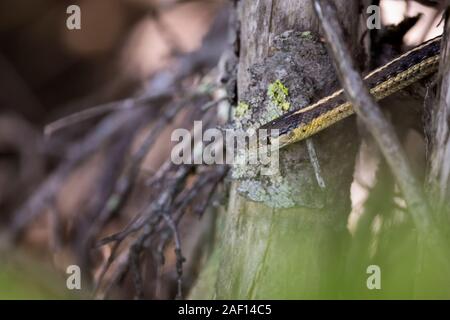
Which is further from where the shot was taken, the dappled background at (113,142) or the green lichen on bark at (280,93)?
the dappled background at (113,142)

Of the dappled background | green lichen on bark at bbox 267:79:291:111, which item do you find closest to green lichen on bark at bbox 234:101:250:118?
green lichen on bark at bbox 267:79:291:111

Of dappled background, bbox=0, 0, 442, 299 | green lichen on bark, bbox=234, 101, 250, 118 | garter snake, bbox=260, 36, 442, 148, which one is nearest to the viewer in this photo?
→ garter snake, bbox=260, 36, 442, 148

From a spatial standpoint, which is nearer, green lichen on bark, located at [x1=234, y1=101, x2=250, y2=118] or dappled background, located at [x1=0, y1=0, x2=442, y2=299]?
green lichen on bark, located at [x1=234, y1=101, x2=250, y2=118]

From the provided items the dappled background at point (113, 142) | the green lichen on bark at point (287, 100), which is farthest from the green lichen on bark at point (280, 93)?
the dappled background at point (113, 142)

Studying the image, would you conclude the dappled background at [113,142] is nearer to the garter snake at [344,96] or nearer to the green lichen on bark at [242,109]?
the green lichen on bark at [242,109]

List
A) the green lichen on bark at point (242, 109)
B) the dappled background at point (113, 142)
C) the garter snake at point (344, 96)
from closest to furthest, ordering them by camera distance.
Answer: the garter snake at point (344, 96) < the green lichen on bark at point (242, 109) < the dappled background at point (113, 142)

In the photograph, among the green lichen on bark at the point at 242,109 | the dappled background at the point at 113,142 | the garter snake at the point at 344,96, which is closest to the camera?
the garter snake at the point at 344,96

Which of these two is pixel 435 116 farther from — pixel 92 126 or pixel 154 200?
pixel 92 126

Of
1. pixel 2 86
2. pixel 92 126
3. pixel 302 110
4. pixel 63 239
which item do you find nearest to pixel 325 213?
pixel 302 110

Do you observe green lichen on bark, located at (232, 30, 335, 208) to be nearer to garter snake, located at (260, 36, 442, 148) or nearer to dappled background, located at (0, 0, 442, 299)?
garter snake, located at (260, 36, 442, 148)

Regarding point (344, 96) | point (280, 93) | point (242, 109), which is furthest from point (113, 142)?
point (344, 96)
